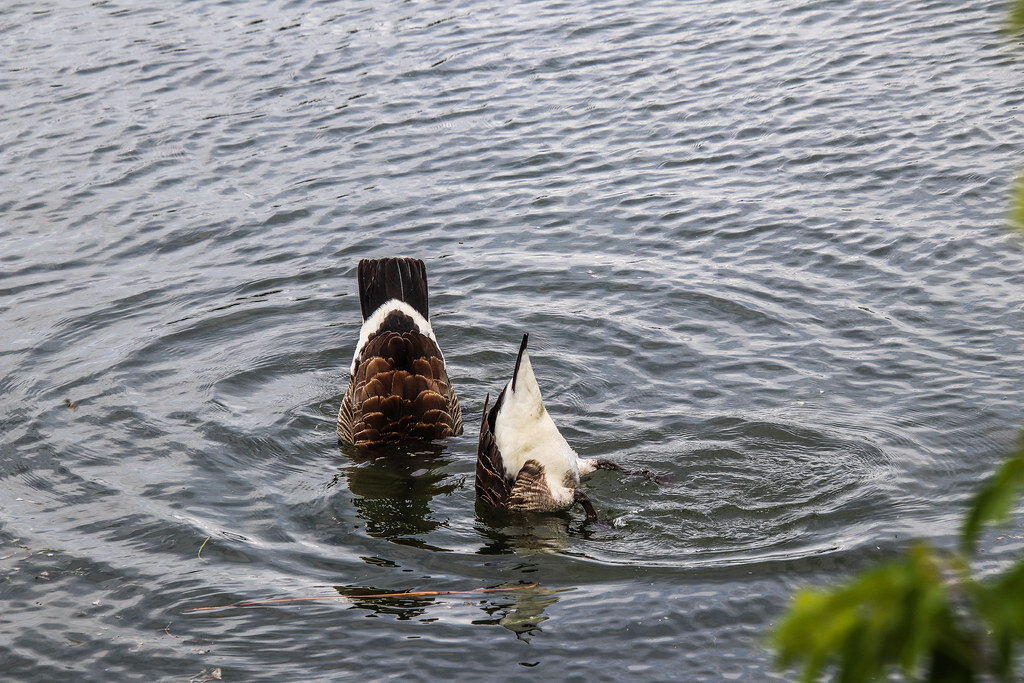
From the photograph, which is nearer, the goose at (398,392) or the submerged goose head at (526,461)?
the submerged goose head at (526,461)

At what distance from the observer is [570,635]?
4.97 meters

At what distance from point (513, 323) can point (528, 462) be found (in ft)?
7.91

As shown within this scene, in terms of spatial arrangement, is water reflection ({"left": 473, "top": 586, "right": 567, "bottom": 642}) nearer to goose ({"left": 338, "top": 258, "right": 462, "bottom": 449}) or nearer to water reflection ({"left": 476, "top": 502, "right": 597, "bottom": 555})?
water reflection ({"left": 476, "top": 502, "right": 597, "bottom": 555})

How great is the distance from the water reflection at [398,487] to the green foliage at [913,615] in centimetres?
517

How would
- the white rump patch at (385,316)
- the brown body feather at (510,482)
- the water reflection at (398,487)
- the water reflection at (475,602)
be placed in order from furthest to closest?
the white rump patch at (385,316) → the water reflection at (398,487) → the brown body feather at (510,482) → the water reflection at (475,602)

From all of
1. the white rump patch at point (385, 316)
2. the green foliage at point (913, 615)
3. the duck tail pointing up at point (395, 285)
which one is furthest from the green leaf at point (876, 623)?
the duck tail pointing up at point (395, 285)

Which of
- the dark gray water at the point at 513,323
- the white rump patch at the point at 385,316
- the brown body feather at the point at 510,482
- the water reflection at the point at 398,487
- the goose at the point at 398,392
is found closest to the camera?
the dark gray water at the point at 513,323

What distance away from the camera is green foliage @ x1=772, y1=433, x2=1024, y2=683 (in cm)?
93

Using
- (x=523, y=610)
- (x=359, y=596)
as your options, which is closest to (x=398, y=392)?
(x=359, y=596)

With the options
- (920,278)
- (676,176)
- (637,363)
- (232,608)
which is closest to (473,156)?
(676,176)

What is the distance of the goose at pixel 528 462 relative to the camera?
5961 mm

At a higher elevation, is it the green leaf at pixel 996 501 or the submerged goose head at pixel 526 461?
the green leaf at pixel 996 501

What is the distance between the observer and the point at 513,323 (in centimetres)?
837

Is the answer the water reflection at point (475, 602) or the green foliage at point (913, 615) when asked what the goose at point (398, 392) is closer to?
the water reflection at point (475, 602)
